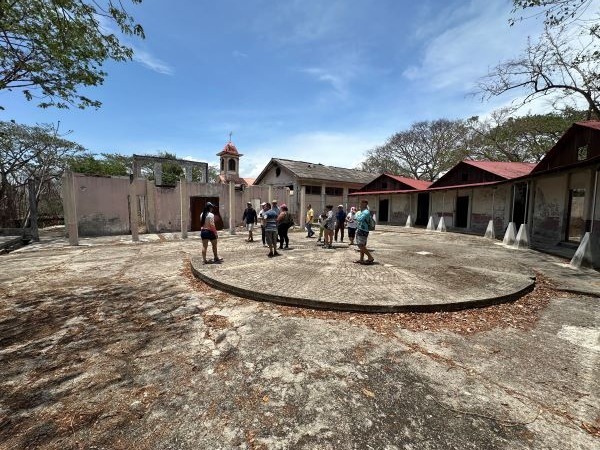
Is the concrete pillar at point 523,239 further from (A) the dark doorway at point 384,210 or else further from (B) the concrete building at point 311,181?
(B) the concrete building at point 311,181

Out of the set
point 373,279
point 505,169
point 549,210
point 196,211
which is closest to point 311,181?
point 196,211

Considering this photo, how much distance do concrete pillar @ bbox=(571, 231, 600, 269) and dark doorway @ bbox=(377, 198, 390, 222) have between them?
17672 mm

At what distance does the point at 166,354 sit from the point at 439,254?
A: 877cm

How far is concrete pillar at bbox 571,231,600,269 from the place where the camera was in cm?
785

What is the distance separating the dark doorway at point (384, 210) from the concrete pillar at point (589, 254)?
17.7 metres

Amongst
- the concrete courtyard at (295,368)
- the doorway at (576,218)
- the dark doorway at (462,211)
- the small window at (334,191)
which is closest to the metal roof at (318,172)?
the small window at (334,191)

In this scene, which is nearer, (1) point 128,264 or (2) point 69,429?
(2) point 69,429

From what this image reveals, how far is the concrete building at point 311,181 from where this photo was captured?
86.5 feet

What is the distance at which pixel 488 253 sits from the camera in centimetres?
995

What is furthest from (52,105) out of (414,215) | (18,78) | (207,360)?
(414,215)

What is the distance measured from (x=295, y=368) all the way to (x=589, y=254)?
365 inches

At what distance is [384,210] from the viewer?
26.0m

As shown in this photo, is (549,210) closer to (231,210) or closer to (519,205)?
(519,205)

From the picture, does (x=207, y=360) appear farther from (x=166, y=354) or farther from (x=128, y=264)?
(x=128, y=264)
